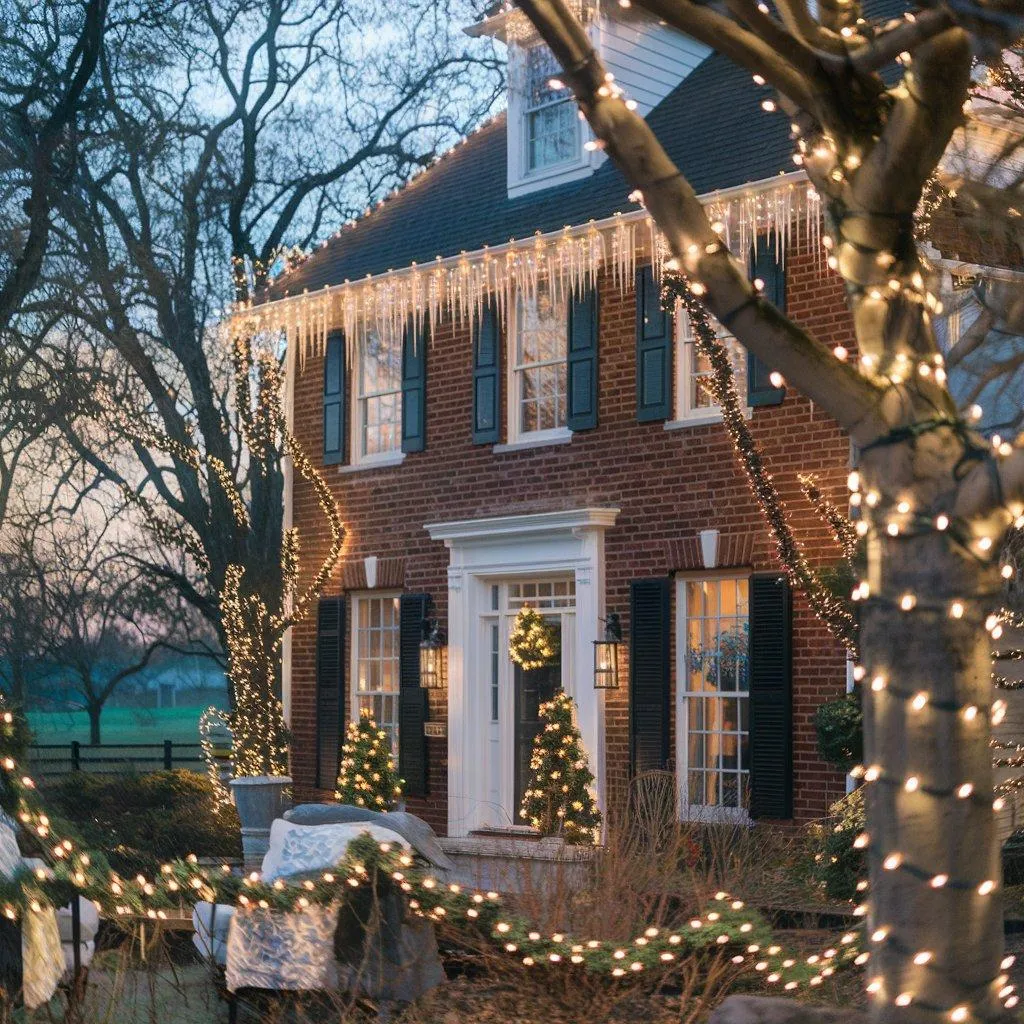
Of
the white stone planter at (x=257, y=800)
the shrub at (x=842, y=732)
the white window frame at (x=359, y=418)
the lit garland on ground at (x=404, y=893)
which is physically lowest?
the white stone planter at (x=257, y=800)

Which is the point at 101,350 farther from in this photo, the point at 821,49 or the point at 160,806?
the point at 821,49

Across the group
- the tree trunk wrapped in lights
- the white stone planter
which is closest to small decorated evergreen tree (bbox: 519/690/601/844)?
the white stone planter

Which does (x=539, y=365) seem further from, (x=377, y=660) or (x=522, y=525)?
(x=377, y=660)

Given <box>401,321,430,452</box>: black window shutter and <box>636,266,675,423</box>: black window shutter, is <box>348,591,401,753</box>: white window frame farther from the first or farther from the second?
<box>636,266,675,423</box>: black window shutter

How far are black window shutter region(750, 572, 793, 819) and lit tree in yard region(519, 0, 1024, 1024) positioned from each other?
788 centimetres

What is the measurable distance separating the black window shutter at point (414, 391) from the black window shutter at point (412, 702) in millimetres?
1597

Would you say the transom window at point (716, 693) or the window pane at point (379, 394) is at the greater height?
the window pane at point (379, 394)

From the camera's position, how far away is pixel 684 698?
1462 cm

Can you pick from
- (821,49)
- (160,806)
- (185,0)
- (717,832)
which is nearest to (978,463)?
(821,49)

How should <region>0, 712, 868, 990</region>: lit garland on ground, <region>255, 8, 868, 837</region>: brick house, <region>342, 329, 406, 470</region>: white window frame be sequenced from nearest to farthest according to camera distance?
<region>0, 712, 868, 990</region>: lit garland on ground → <region>255, 8, 868, 837</region>: brick house → <region>342, 329, 406, 470</region>: white window frame

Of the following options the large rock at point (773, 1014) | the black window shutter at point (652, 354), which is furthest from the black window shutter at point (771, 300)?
the large rock at point (773, 1014)

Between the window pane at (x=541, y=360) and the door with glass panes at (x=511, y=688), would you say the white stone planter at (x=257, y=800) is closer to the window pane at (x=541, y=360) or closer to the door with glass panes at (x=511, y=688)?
the door with glass panes at (x=511, y=688)

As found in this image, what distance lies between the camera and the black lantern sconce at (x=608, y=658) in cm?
1488

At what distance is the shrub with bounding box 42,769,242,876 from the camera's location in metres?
15.7
